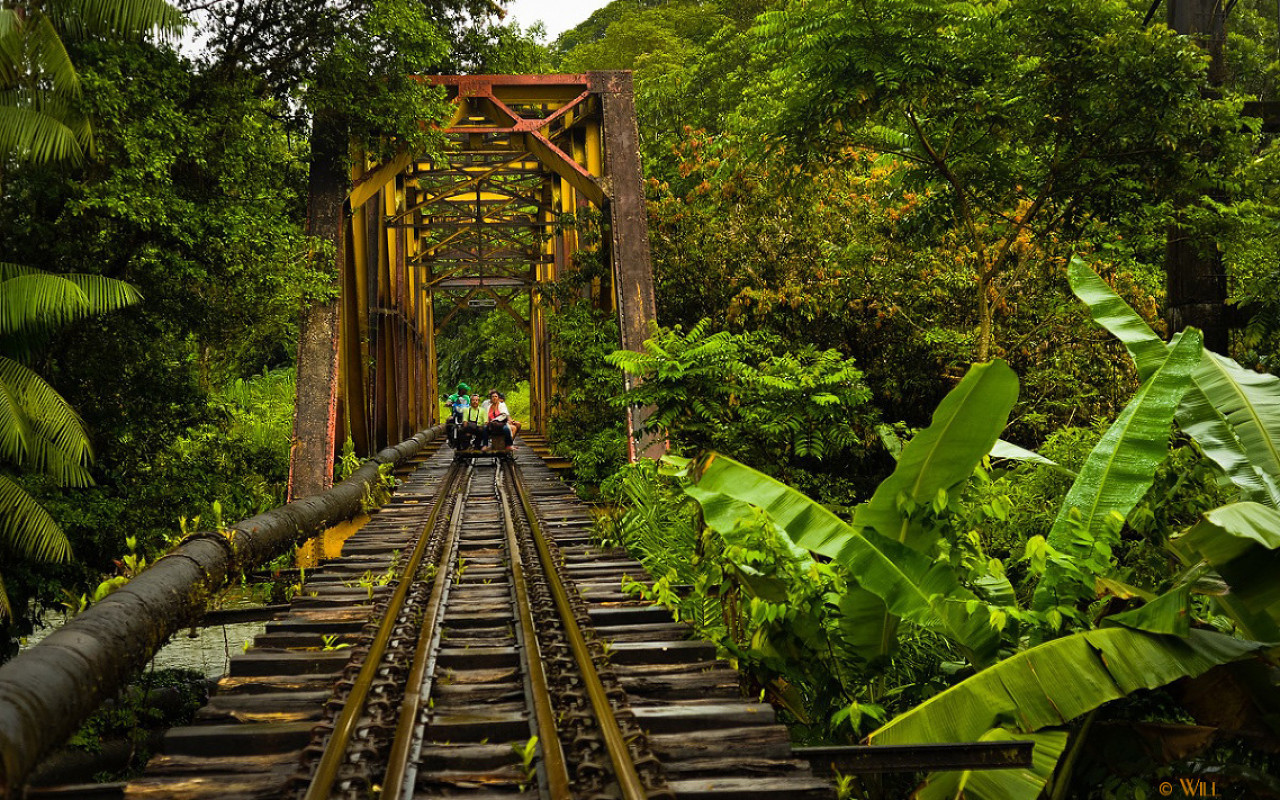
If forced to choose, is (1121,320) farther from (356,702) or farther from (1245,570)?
(356,702)

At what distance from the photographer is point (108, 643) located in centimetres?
414

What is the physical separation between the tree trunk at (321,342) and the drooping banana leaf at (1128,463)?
7805 mm

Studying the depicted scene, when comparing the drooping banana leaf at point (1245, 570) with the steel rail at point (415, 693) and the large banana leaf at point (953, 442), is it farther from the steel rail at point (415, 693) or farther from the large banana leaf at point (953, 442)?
the steel rail at point (415, 693)

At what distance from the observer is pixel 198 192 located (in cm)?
941

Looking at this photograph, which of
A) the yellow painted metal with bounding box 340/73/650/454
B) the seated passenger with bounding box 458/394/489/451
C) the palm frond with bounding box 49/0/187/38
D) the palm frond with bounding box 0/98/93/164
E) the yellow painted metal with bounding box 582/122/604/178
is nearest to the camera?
the palm frond with bounding box 0/98/93/164

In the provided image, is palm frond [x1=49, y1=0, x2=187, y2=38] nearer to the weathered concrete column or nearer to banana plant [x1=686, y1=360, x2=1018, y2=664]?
the weathered concrete column

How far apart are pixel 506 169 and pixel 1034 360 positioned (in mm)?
10878

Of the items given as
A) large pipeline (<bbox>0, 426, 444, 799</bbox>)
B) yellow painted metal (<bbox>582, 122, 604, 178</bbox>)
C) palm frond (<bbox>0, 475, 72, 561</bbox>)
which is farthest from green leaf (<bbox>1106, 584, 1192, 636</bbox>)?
yellow painted metal (<bbox>582, 122, 604, 178</bbox>)

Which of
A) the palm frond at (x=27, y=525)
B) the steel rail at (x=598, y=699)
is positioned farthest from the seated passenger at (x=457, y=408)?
the steel rail at (x=598, y=699)

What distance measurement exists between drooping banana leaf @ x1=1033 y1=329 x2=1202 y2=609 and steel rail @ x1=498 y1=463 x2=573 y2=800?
86.9 inches

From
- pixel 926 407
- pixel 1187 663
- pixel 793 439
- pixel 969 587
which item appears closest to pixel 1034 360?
pixel 926 407

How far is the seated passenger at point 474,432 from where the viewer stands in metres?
18.9

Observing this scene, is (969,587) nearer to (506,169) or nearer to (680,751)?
(680,751)

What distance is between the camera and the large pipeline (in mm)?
3113
